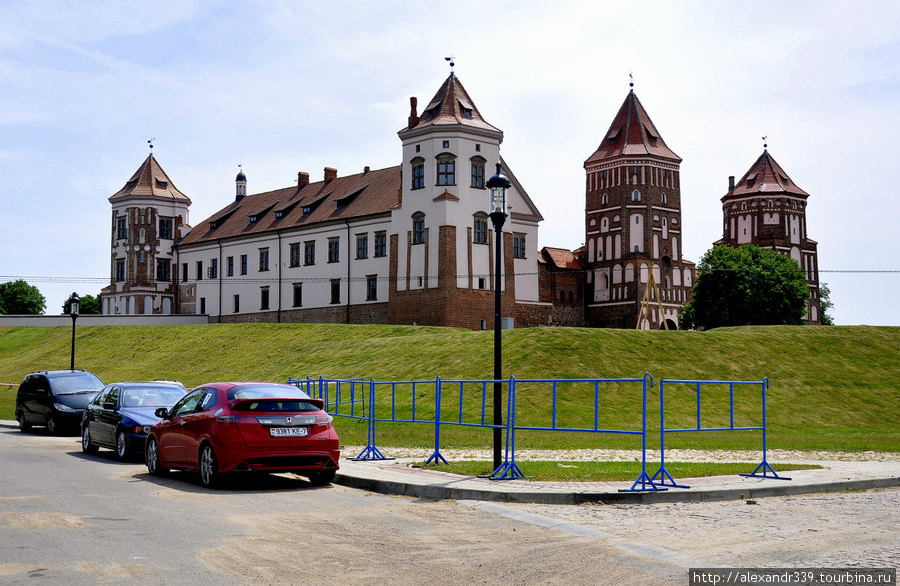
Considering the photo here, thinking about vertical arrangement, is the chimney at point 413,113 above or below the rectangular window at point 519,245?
above

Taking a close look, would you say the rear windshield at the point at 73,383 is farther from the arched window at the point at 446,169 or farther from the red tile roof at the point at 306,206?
the red tile roof at the point at 306,206

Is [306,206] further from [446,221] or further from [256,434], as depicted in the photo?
[256,434]

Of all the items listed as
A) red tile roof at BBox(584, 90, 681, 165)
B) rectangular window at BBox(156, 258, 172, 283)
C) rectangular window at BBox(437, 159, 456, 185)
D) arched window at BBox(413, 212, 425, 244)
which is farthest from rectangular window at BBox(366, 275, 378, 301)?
red tile roof at BBox(584, 90, 681, 165)

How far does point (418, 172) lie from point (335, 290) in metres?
13.0

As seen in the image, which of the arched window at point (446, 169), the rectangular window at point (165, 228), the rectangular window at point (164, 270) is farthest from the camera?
the rectangular window at point (165, 228)

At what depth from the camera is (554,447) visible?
2066cm

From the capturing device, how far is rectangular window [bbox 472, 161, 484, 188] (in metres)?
62.4

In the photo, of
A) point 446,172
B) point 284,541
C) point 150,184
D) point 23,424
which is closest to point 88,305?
point 150,184

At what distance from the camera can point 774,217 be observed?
367ft

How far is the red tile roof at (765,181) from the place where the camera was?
112938 mm

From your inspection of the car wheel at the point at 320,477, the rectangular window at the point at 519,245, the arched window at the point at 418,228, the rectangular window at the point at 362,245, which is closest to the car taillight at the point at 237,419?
the car wheel at the point at 320,477

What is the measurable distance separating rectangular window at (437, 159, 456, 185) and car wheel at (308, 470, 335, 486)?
48458 millimetres

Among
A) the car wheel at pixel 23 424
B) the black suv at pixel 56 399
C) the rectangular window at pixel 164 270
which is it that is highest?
the rectangular window at pixel 164 270

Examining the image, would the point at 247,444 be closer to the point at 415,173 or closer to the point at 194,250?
the point at 415,173
